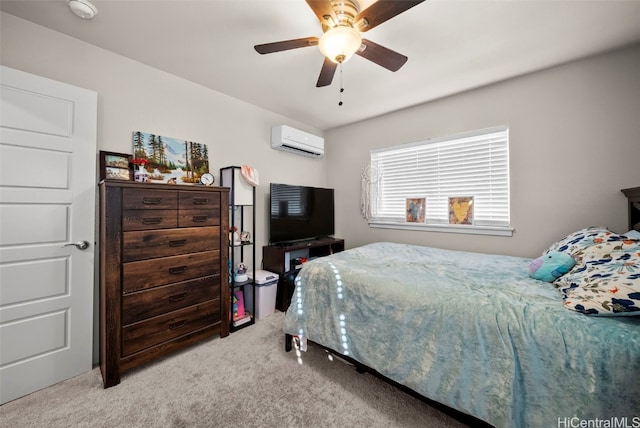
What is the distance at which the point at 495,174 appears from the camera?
8.78ft

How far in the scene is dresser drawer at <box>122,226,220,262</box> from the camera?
5.85 feet

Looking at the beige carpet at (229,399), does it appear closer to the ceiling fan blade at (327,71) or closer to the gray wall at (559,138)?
the gray wall at (559,138)

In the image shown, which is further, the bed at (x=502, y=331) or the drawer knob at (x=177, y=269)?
the drawer knob at (x=177, y=269)

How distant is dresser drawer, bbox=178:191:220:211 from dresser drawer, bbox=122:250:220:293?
409mm

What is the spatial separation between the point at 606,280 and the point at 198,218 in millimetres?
2631

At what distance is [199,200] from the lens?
2.13 metres

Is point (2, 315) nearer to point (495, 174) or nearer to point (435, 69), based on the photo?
point (435, 69)

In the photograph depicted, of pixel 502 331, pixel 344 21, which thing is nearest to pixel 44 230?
pixel 344 21

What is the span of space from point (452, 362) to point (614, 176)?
2.32 meters

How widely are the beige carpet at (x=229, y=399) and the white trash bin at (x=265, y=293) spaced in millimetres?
715

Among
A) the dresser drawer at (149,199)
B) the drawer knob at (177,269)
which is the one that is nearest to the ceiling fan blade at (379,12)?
the dresser drawer at (149,199)

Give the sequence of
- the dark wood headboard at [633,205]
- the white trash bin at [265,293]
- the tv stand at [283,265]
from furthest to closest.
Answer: the tv stand at [283,265]
the white trash bin at [265,293]
the dark wood headboard at [633,205]

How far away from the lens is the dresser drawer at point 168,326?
178cm

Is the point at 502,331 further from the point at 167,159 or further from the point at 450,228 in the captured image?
the point at 167,159
